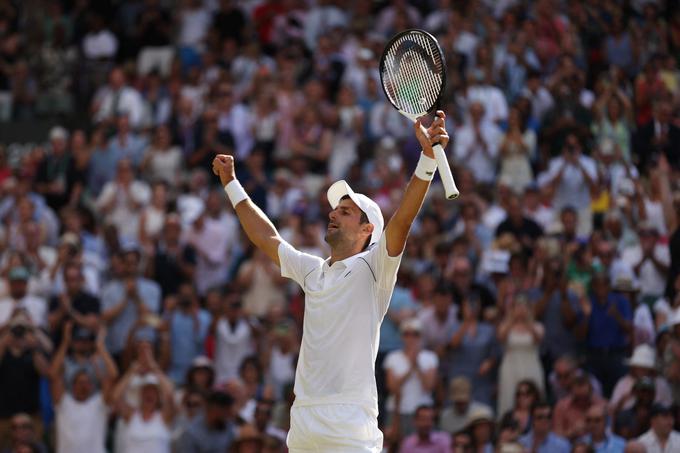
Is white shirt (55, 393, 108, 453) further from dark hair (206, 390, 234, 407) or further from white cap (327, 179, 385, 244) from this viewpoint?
white cap (327, 179, 385, 244)

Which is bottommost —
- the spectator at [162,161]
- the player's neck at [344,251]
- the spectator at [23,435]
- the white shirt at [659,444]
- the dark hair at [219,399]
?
the spectator at [23,435]

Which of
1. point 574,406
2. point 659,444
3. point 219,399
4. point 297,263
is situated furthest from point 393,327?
point 297,263

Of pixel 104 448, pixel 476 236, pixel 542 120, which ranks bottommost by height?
pixel 104 448

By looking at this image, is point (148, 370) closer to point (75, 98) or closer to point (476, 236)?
point (476, 236)

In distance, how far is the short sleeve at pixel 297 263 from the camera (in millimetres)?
7441

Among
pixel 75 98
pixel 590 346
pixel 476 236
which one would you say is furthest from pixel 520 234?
pixel 75 98

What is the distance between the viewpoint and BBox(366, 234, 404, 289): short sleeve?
6973mm

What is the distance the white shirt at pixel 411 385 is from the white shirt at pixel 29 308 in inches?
141

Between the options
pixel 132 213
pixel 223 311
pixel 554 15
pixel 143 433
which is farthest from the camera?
pixel 554 15

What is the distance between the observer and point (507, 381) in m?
13.2

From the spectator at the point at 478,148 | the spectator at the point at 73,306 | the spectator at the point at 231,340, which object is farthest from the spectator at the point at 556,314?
the spectator at the point at 73,306

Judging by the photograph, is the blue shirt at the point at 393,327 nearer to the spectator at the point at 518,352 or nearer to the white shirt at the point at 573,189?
the spectator at the point at 518,352

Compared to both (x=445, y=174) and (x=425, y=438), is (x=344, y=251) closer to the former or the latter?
(x=445, y=174)

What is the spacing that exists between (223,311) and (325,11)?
22.4ft
